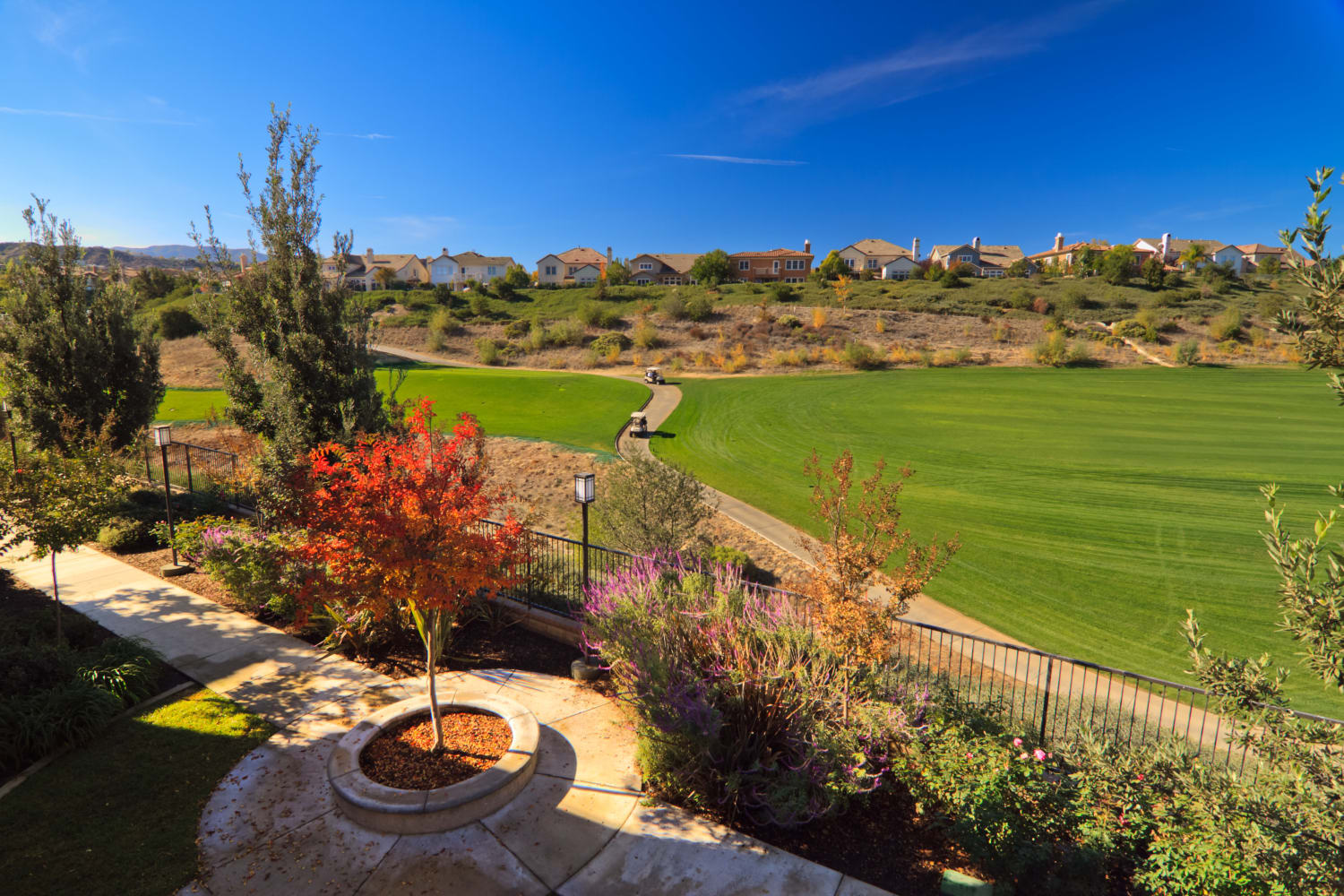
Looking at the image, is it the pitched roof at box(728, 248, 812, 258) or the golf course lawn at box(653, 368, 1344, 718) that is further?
the pitched roof at box(728, 248, 812, 258)

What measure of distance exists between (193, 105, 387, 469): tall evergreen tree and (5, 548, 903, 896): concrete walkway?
400 centimetres

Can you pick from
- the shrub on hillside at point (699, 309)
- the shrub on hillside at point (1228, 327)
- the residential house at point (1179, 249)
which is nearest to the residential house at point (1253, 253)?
the residential house at point (1179, 249)

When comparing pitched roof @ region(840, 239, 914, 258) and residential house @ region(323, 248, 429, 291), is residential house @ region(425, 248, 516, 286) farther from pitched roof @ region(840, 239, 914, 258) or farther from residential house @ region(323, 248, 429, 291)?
pitched roof @ region(840, 239, 914, 258)

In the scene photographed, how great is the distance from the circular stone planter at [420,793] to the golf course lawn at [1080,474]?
9484mm

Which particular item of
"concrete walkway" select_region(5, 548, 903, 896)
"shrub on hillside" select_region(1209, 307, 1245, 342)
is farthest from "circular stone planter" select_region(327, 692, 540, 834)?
"shrub on hillside" select_region(1209, 307, 1245, 342)

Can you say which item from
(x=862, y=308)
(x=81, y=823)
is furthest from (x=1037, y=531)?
(x=862, y=308)

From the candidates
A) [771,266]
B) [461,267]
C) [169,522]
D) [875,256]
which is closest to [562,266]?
[461,267]

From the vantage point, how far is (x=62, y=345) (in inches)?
605

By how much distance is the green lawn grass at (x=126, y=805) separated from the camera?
16.8 feet

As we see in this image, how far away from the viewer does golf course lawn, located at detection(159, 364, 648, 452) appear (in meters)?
32.3

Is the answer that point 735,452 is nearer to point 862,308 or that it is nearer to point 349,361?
point 349,361

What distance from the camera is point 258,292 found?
1023cm

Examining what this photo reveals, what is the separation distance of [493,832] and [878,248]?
120 m

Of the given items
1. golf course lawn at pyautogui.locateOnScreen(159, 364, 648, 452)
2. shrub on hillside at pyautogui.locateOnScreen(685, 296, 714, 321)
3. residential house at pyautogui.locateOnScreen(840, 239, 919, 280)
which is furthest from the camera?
residential house at pyautogui.locateOnScreen(840, 239, 919, 280)
